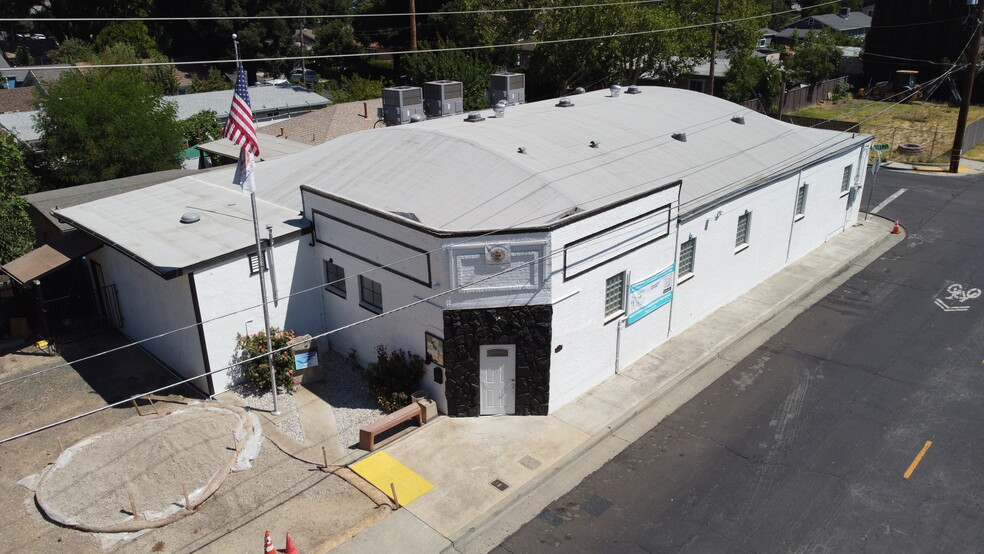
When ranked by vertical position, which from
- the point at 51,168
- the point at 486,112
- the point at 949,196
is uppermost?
the point at 486,112

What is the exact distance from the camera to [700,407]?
59.4ft

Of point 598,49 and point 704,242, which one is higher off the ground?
point 598,49

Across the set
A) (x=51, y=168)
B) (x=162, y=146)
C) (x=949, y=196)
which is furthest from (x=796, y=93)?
(x=51, y=168)

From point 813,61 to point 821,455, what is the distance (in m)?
52.0

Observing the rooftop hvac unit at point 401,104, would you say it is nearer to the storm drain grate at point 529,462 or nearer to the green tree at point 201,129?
the storm drain grate at point 529,462

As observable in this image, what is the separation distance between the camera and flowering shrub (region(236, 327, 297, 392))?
18484 mm

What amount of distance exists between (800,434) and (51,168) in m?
32.5

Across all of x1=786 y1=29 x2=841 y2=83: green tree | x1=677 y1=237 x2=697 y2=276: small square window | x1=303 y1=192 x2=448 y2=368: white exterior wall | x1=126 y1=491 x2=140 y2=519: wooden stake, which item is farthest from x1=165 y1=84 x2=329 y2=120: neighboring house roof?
x1=786 y1=29 x2=841 y2=83: green tree

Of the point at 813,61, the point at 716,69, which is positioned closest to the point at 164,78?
the point at 716,69

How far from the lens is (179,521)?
14.1 metres

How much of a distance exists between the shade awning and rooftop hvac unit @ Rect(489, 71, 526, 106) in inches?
679

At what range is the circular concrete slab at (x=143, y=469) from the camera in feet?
47.0

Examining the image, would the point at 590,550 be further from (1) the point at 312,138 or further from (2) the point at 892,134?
(2) the point at 892,134

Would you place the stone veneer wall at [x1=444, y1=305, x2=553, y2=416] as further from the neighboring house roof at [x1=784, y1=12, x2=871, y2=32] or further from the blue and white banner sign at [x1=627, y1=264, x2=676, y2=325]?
the neighboring house roof at [x1=784, y1=12, x2=871, y2=32]
